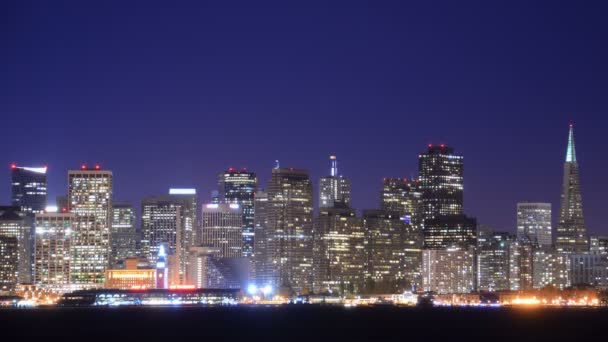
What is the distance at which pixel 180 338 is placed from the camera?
179 m

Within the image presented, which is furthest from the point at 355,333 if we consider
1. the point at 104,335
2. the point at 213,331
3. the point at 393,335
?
the point at 104,335

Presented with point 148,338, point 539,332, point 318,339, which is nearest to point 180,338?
point 148,338

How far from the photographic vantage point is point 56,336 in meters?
185

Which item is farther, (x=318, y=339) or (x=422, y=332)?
(x=422, y=332)

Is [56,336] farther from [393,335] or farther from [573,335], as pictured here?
[573,335]

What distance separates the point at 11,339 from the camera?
572 ft

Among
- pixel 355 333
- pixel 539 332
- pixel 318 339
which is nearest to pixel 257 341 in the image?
pixel 318 339

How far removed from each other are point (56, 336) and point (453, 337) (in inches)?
2158

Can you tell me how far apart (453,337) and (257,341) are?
28950mm

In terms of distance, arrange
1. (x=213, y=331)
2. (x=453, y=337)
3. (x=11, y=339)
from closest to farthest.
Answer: (x=11, y=339), (x=453, y=337), (x=213, y=331)

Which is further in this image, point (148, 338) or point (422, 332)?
point (422, 332)

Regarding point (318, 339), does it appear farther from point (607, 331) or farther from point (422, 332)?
point (607, 331)

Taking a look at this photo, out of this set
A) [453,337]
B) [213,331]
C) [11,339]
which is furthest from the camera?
[213,331]

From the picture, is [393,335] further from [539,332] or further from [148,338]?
[148,338]
